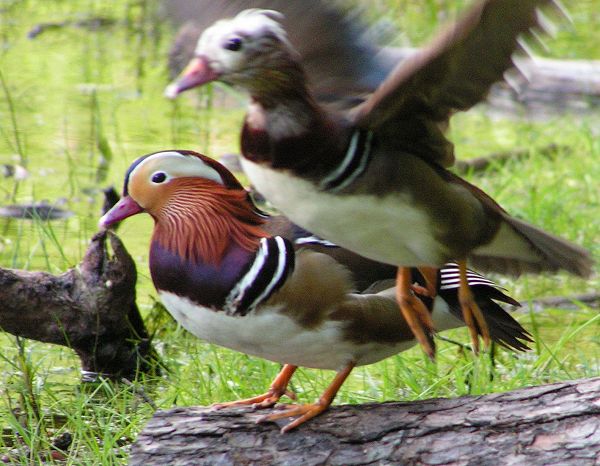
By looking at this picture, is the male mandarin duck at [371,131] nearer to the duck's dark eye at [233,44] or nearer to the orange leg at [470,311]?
the duck's dark eye at [233,44]

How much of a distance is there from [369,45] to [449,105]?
19.4 inches

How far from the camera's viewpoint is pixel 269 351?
3.05m

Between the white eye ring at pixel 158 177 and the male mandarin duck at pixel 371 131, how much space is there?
397mm

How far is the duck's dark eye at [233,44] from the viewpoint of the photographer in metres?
2.66

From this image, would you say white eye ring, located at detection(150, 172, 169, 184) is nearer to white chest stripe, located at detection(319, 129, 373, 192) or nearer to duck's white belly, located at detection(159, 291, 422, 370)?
duck's white belly, located at detection(159, 291, 422, 370)

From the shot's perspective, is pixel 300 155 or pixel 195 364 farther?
pixel 195 364

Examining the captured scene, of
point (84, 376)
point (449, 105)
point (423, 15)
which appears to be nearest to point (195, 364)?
point (84, 376)

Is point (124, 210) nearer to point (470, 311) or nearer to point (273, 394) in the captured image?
point (273, 394)

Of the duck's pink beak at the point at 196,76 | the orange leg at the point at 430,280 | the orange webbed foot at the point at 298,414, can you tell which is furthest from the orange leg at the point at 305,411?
the duck's pink beak at the point at 196,76

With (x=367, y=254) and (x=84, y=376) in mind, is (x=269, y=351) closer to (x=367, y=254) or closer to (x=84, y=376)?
(x=367, y=254)

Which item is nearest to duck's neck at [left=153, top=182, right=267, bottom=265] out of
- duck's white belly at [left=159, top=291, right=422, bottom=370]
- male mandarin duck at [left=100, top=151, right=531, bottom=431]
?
male mandarin duck at [left=100, top=151, right=531, bottom=431]

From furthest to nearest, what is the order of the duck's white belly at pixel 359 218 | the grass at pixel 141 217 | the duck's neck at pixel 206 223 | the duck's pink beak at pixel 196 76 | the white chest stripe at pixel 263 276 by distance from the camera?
the grass at pixel 141 217, the duck's neck at pixel 206 223, the white chest stripe at pixel 263 276, the duck's white belly at pixel 359 218, the duck's pink beak at pixel 196 76

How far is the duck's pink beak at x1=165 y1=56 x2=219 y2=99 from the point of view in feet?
8.65

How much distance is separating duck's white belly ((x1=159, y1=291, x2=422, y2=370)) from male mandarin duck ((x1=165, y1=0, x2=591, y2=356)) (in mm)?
279
